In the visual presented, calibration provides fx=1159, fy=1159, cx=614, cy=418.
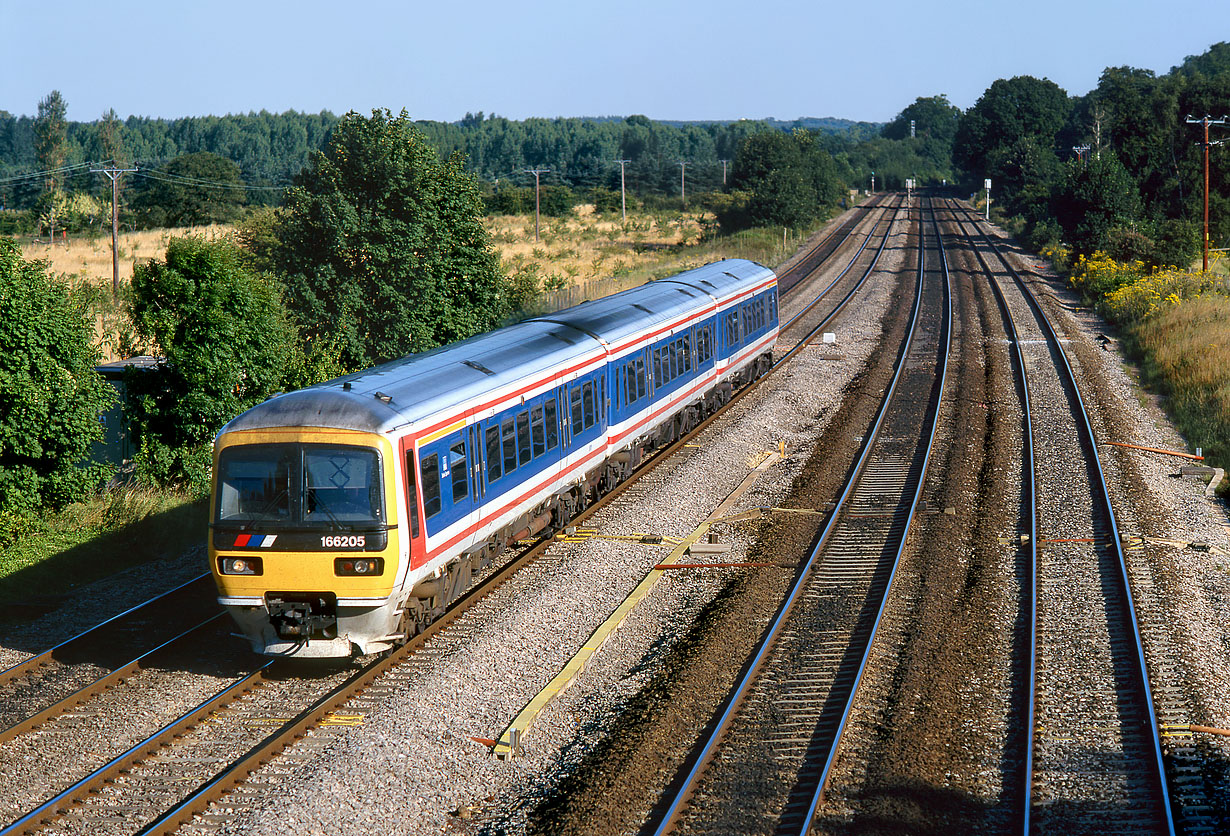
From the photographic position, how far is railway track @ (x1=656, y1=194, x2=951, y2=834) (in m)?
9.62

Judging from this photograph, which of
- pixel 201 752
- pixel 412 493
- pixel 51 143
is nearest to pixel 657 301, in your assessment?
pixel 412 493

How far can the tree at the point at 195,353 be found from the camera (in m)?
19.2

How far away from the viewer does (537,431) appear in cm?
1608

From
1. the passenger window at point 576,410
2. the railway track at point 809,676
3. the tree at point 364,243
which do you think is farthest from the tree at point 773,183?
the passenger window at point 576,410

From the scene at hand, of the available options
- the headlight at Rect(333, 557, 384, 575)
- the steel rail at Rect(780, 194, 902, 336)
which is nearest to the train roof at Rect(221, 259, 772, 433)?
the headlight at Rect(333, 557, 384, 575)

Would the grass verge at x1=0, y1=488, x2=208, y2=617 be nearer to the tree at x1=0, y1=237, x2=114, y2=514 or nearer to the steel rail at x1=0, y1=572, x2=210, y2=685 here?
the tree at x1=0, y1=237, x2=114, y2=514

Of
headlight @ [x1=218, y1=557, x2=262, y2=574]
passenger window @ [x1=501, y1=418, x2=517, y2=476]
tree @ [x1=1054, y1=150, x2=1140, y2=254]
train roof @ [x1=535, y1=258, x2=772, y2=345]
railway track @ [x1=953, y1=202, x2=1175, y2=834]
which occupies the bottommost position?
railway track @ [x1=953, y1=202, x2=1175, y2=834]

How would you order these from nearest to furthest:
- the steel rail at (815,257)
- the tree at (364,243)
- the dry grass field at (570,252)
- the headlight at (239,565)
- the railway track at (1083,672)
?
1. the railway track at (1083,672)
2. the headlight at (239,565)
3. the tree at (364,243)
4. the dry grass field at (570,252)
5. the steel rail at (815,257)

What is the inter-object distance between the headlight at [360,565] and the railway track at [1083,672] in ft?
20.9

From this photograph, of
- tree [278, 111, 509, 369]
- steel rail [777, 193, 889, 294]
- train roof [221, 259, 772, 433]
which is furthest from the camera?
steel rail [777, 193, 889, 294]

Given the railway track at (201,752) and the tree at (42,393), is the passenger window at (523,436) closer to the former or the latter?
the railway track at (201,752)

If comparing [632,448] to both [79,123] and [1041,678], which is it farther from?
[79,123]

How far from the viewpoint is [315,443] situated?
11805 millimetres

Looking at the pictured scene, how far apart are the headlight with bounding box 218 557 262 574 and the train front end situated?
1cm
